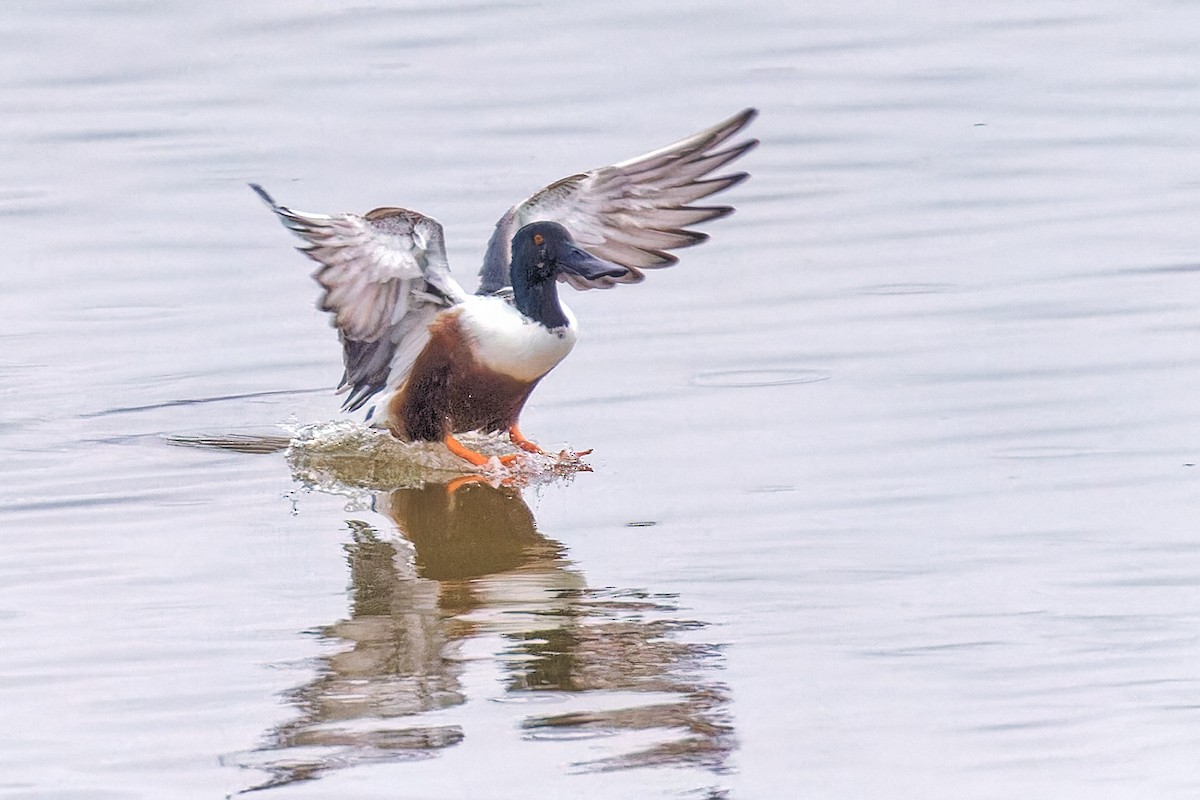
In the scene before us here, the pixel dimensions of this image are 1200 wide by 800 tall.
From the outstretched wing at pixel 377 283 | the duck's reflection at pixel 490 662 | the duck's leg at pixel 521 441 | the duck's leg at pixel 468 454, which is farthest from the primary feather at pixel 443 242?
the duck's reflection at pixel 490 662

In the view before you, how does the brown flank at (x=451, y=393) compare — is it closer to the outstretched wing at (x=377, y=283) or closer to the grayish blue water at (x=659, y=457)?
the outstretched wing at (x=377, y=283)

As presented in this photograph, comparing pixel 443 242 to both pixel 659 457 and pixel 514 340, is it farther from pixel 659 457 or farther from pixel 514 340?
pixel 659 457

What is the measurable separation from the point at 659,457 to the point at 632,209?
117 cm

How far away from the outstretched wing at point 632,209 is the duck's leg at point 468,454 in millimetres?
640

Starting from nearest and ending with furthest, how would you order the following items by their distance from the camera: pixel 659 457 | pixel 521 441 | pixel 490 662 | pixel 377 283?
1. pixel 490 662
2. pixel 659 457
3. pixel 377 283
4. pixel 521 441

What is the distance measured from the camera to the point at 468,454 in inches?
307

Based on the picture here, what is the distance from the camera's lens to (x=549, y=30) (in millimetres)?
15859

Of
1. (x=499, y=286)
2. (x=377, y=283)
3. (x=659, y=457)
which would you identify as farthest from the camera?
(x=499, y=286)

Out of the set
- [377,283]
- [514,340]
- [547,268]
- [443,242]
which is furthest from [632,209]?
[377,283]

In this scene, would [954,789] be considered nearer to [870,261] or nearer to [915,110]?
[870,261]

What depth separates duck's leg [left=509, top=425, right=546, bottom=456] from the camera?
7.64 metres

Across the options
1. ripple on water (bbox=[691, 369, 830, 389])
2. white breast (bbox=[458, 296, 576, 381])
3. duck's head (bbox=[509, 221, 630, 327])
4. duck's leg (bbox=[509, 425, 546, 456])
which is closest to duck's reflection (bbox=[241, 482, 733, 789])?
duck's leg (bbox=[509, 425, 546, 456])

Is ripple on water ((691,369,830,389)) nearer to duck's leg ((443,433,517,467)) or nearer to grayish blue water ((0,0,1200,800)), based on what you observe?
grayish blue water ((0,0,1200,800))

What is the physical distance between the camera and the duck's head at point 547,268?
7.78 meters
